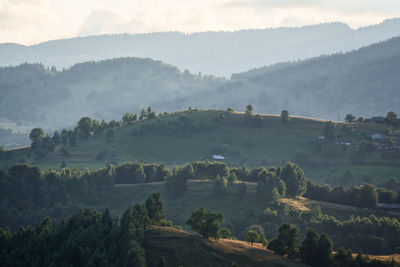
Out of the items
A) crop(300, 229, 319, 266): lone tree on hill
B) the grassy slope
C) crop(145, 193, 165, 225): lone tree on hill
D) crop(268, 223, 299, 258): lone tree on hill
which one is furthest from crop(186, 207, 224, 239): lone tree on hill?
crop(300, 229, 319, 266): lone tree on hill

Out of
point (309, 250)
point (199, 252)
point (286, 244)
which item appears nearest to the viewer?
point (199, 252)

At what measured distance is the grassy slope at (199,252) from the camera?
11619 cm

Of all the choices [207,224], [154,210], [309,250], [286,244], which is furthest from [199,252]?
Answer: [154,210]

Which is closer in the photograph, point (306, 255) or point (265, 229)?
point (306, 255)

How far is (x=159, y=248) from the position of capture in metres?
120

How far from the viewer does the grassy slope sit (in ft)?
381

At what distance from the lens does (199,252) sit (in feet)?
392

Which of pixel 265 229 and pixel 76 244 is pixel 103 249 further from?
pixel 265 229

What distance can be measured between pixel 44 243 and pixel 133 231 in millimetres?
23139

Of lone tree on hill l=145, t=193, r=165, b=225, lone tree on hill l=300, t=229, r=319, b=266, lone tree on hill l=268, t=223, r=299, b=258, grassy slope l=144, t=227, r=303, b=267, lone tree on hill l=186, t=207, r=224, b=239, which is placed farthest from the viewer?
lone tree on hill l=145, t=193, r=165, b=225

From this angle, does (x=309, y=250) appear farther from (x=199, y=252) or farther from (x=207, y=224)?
(x=199, y=252)

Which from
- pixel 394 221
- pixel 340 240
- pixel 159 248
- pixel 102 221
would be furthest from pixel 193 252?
pixel 394 221

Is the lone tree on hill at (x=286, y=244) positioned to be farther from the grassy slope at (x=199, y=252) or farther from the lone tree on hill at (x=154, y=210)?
the lone tree on hill at (x=154, y=210)

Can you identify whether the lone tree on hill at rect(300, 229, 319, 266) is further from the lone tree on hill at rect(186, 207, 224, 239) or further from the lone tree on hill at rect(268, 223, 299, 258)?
the lone tree on hill at rect(186, 207, 224, 239)
